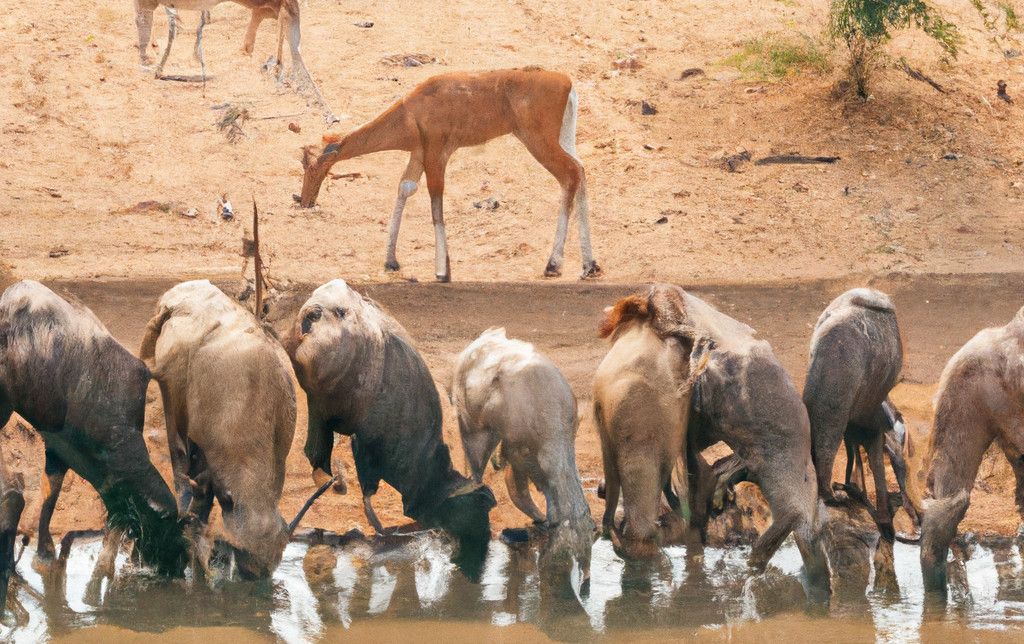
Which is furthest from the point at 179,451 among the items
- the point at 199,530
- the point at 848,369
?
the point at 848,369

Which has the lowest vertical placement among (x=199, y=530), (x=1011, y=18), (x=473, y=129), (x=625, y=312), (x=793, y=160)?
(x=199, y=530)

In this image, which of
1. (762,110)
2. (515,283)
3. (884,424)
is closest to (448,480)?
(884,424)

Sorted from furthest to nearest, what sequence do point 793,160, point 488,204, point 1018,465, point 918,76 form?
1. point 918,76
2. point 793,160
3. point 488,204
4. point 1018,465

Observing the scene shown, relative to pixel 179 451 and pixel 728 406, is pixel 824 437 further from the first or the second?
pixel 179 451

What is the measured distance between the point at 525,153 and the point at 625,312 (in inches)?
309

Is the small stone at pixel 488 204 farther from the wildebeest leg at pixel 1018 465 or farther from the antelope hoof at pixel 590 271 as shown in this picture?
the wildebeest leg at pixel 1018 465

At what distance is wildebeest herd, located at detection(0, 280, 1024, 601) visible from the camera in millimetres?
7602

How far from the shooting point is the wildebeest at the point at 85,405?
7.50 metres

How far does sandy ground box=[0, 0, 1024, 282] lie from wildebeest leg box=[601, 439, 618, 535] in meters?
5.19

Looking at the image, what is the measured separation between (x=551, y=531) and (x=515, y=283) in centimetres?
456

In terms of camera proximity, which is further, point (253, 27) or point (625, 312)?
point (253, 27)

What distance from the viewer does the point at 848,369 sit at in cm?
809

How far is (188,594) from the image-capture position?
7.89 metres

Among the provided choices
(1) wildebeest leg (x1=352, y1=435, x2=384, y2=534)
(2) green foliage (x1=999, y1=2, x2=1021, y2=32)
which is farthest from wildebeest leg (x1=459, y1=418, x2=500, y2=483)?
(2) green foliage (x1=999, y1=2, x2=1021, y2=32)
